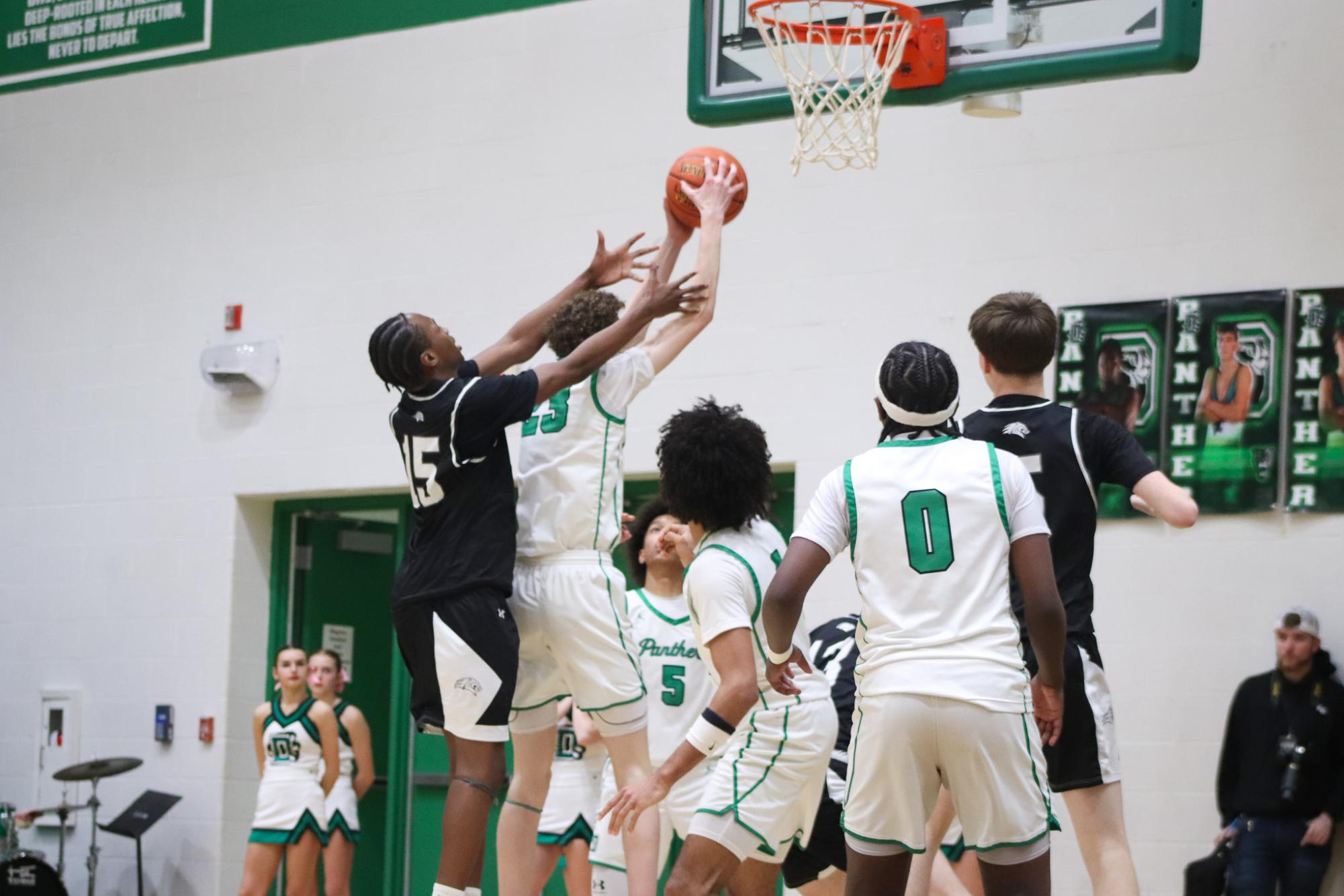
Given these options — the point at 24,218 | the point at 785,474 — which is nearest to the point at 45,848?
the point at 24,218

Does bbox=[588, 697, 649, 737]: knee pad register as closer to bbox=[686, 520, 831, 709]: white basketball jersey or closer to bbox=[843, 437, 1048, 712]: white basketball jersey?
bbox=[686, 520, 831, 709]: white basketball jersey

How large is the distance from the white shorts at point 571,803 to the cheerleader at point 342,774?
1945 millimetres

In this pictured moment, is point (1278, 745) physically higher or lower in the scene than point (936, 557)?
lower

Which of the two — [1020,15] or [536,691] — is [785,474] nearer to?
[1020,15]

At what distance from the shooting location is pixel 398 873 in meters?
10.0

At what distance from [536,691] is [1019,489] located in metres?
1.98

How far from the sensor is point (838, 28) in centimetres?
681

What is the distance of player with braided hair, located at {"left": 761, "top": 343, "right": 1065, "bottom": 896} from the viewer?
374cm

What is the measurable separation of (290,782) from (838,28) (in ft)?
17.7

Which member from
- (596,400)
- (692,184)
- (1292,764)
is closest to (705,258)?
(692,184)

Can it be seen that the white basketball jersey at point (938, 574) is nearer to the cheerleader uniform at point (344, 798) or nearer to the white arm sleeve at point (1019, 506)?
the white arm sleeve at point (1019, 506)

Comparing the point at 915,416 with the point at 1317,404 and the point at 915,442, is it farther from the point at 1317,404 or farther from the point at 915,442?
the point at 1317,404

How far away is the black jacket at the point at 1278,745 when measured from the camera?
24.1 ft

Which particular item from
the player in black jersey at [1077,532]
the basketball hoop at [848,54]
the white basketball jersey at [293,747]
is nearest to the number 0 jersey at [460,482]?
the player in black jersey at [1077,532]
